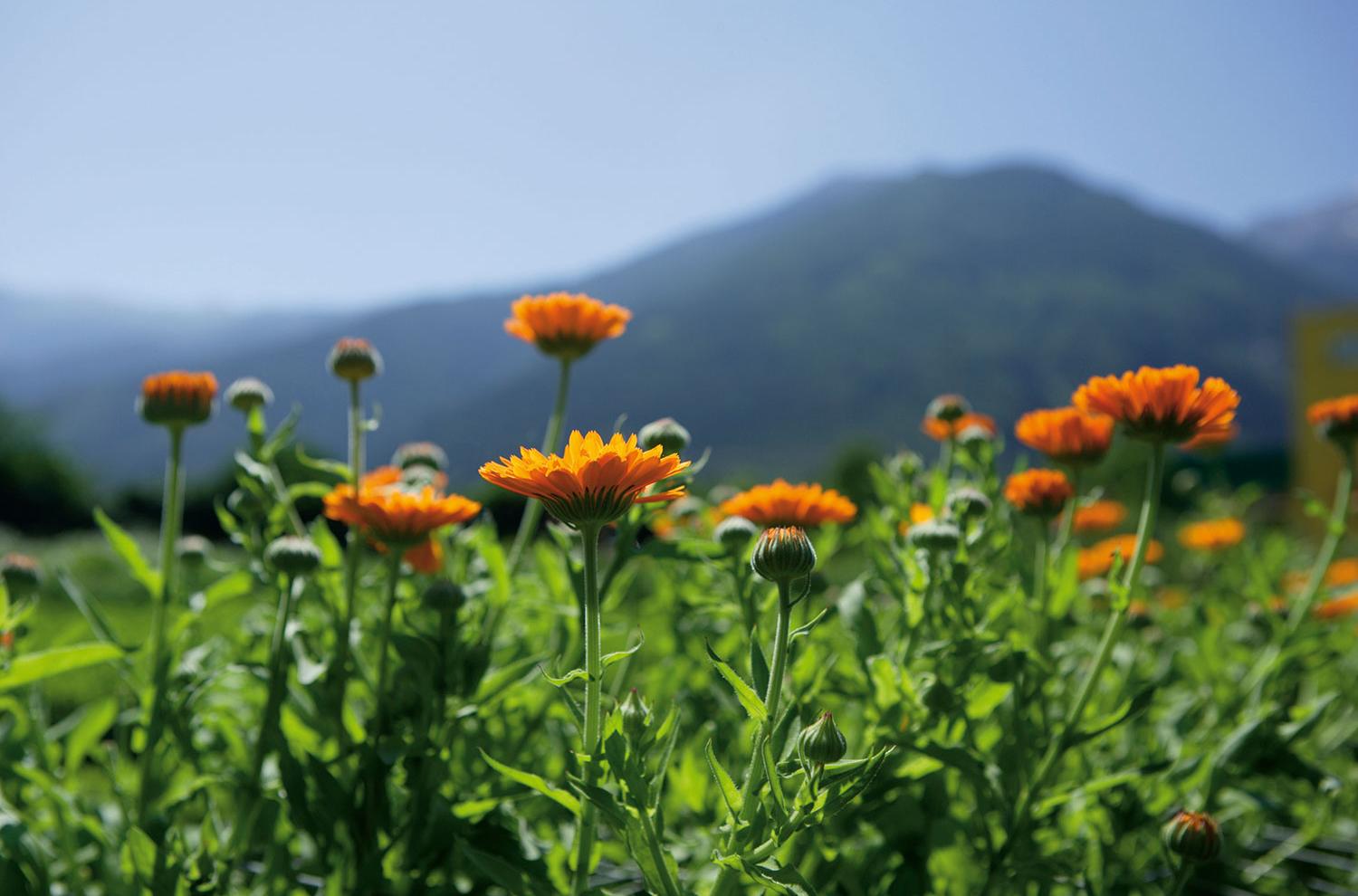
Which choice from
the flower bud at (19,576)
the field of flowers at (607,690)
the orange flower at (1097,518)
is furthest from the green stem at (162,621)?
the orange flower at (1097,518)

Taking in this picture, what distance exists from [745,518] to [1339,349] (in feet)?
90.4

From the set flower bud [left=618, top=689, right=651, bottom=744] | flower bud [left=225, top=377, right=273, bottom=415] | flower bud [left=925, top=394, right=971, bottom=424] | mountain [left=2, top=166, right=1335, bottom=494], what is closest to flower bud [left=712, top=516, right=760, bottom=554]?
flower bud [left=618, top=689, right=651, bottom=744]

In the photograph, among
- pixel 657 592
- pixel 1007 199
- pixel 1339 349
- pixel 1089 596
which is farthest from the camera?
pixel 1007 199

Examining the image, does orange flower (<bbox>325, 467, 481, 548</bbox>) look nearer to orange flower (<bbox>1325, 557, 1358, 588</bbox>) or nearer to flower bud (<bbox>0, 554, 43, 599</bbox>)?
flower bud (<bbox>0, 554, 43, 599</bbox>)

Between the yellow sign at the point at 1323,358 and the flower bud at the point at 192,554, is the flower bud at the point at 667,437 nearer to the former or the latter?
the flower bud at the point at 192,554

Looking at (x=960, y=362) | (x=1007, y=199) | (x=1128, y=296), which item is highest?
(x=1007, y=199)

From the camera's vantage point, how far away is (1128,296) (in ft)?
477

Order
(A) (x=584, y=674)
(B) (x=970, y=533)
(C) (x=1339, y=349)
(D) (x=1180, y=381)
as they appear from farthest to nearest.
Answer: (C) (x=1339, y=349)
(B) (x=970, y=533)
(D) (x=1180, y=381)
(A) (x=584, y=674)

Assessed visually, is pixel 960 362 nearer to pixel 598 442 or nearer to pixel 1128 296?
pixel 1128 296

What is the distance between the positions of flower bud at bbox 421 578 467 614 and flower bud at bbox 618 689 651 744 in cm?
46

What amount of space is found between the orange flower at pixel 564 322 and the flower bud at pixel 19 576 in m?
1.10

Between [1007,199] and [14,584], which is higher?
[1007,199]

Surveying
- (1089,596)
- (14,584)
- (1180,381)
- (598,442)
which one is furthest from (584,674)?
(1089,596)

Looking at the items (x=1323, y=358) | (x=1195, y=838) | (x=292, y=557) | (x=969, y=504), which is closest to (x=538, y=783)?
(x=292, y=557)
